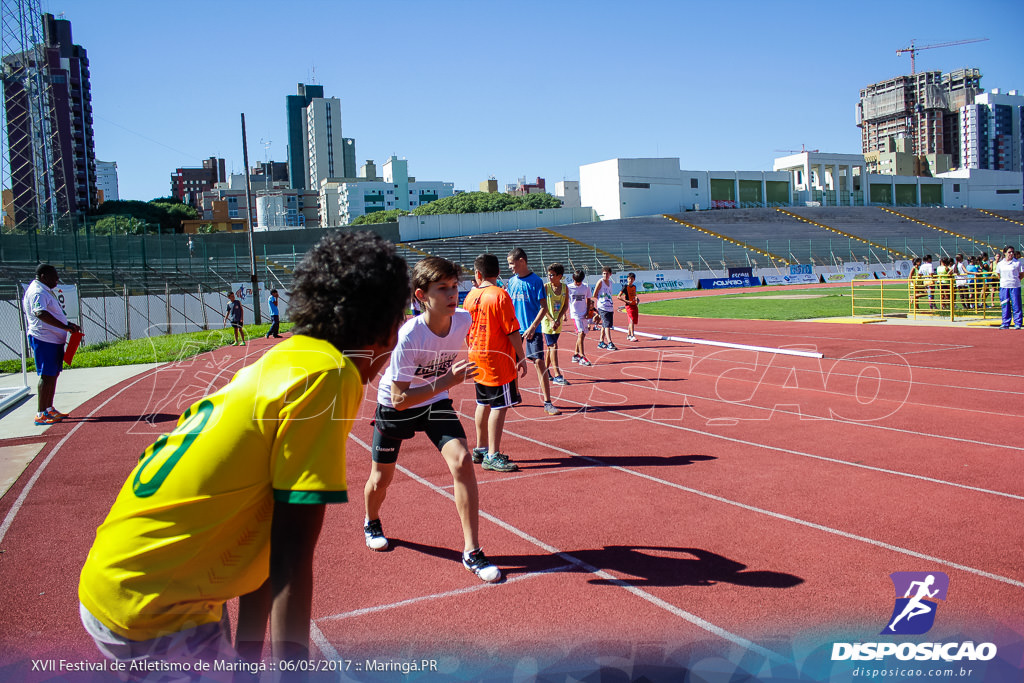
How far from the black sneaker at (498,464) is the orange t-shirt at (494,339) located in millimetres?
788

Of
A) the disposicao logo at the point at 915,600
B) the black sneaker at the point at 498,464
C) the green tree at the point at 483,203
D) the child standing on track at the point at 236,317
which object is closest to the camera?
the disposicao logo at the point at 915,600

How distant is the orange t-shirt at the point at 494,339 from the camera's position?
6750mm

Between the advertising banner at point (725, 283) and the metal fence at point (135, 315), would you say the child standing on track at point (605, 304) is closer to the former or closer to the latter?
the metal fence at point (135, 315)

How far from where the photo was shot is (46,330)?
9.69 m

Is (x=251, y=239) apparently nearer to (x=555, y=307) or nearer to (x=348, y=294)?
(x=555, y=307)

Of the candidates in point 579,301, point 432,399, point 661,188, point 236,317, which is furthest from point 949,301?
point 661,188

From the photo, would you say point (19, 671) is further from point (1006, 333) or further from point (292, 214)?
point (292, 214)

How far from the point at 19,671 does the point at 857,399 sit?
9.91 meters

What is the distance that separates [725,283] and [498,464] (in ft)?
157

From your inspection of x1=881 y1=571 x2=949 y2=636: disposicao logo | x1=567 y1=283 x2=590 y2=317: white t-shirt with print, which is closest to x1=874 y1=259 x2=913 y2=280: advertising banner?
x1=567 y1=283 x2=590 y2=317: white t-shirt with print

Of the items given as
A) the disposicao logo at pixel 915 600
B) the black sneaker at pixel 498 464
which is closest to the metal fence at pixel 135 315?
the black sneaker at pixel 498 464

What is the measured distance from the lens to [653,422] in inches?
368

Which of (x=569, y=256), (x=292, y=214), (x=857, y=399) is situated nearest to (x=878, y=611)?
(x=857, y=399)

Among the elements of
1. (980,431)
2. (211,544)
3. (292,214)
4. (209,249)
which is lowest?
(980,431)
